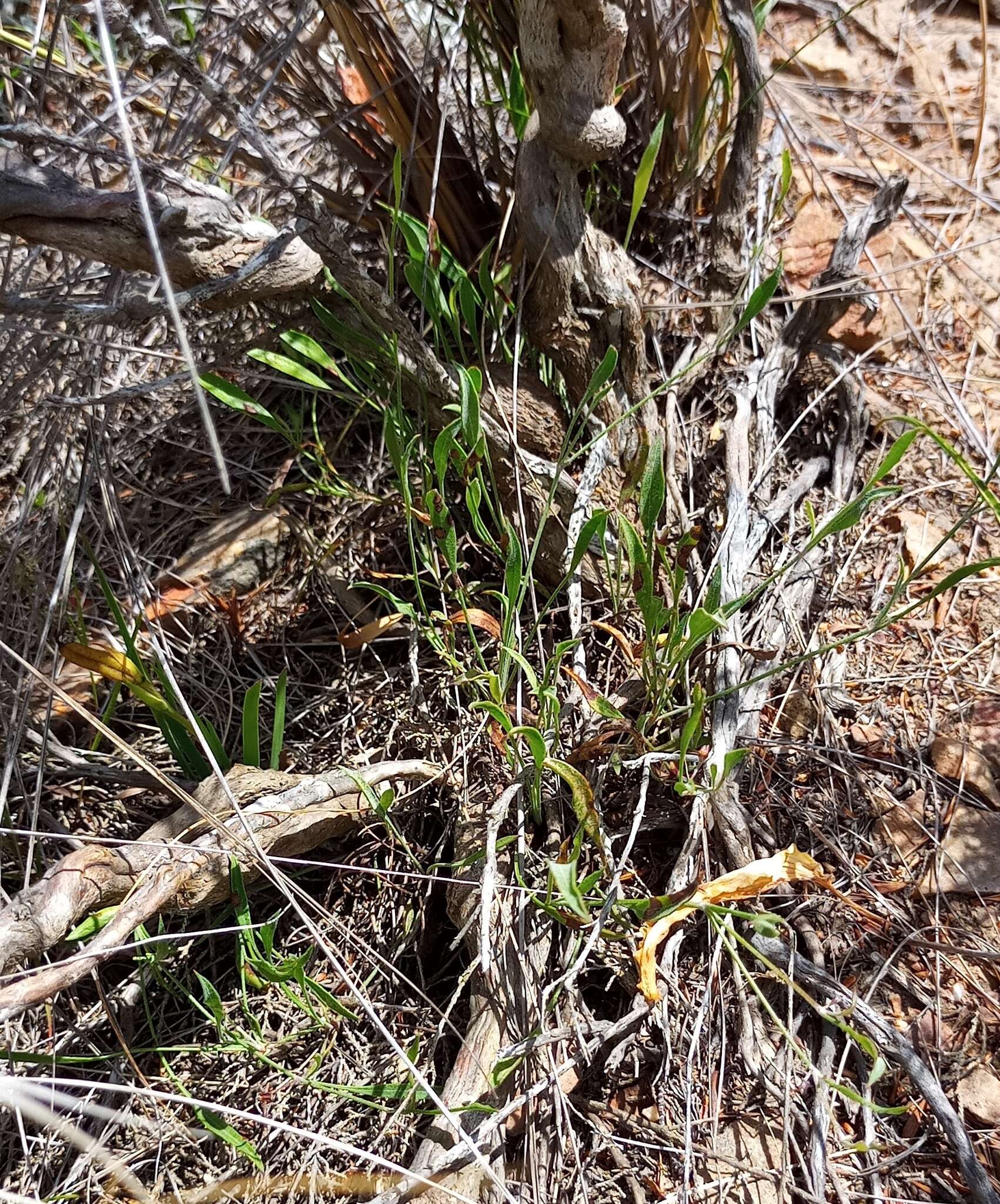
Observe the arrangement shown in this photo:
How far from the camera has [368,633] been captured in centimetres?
145

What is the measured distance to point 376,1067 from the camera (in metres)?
1.21

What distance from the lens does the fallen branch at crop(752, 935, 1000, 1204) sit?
40.8 inches

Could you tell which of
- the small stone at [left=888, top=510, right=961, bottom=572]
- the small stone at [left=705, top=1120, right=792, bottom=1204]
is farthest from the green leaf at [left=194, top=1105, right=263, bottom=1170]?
the small stone at [left=888, top=510, right=961, bottom=572]

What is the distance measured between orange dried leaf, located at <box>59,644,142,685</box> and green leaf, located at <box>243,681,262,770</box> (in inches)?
7.4

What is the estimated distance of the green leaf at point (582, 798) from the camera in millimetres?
1104

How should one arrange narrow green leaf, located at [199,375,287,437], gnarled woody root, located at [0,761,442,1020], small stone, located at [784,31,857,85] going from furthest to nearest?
small stone, located at [784,31,857,85] → narrow green leaf, located at [199,375,287,437] → gnarled woody root, located at [0,761,442,1020]

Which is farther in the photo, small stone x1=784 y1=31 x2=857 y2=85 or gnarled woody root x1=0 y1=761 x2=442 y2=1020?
small stone x1=784 y1=31 x2=857 y2=85

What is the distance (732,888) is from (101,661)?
961mm

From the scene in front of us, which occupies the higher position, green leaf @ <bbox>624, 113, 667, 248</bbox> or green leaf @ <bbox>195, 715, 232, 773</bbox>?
green leaf @ <bbox>624, 113, 667, 248</bbox>

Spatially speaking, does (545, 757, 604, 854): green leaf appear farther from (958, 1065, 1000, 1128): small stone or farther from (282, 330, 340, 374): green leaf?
(282, 330, 340, 374): green leaf

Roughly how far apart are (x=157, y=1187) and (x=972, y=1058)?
3.58ft

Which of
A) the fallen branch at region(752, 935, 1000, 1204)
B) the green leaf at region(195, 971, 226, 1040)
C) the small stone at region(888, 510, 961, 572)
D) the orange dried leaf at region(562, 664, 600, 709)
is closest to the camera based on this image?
the fallen branch at region(752, 935, 1000, 1204)

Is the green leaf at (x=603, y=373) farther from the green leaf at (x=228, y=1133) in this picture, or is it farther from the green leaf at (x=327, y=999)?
the green leaf at (x=228, y=1133)

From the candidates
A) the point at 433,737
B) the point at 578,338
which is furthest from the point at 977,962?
the point at 578,338
